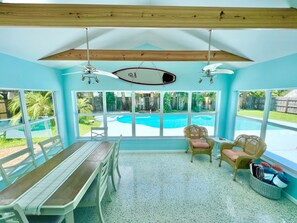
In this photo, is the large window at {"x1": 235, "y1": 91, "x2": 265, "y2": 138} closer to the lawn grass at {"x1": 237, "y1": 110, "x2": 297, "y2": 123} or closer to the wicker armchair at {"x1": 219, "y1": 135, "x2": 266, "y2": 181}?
the lawn grass at {"x1": 237, "y1": 110, "x2": 297, "y2": 123}

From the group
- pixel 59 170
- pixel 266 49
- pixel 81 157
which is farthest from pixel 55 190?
pixel 266 49

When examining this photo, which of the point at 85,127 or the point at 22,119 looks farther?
the point at 85,127

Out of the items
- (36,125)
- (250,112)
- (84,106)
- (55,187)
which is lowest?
(55,187)

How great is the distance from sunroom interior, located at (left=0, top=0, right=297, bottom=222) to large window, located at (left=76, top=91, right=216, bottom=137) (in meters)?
0.03

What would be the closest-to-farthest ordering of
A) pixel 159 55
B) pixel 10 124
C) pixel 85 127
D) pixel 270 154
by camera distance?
pixel 10 124, pixel 270 154, pixel 159 55, pixel 85 127

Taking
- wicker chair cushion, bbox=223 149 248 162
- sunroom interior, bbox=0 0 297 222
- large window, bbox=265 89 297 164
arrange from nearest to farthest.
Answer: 1. sunroom interior, bbox=0 0 297 222
2. large window, bbox=265 89 297 164
3. wicker chair cushion, bbox=223 149 248 162

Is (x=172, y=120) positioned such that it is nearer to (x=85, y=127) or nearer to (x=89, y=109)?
(x=89, y=109)

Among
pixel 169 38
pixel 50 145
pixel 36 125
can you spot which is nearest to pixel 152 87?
pixel 169 38

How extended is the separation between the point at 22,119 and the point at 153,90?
2940 mm

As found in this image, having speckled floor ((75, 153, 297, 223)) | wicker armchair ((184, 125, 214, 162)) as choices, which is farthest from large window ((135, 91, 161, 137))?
speckled floor ((75, 153, 297, 223))

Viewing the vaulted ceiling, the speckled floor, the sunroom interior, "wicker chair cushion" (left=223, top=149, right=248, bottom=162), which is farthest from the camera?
"wicker chair cushion" (left=223, top=149, right=248, bottom=162)

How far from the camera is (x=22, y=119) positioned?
2521mm

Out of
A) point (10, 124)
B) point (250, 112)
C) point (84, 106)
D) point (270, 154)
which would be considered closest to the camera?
point (10, 124)

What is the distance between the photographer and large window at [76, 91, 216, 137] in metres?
3.86
